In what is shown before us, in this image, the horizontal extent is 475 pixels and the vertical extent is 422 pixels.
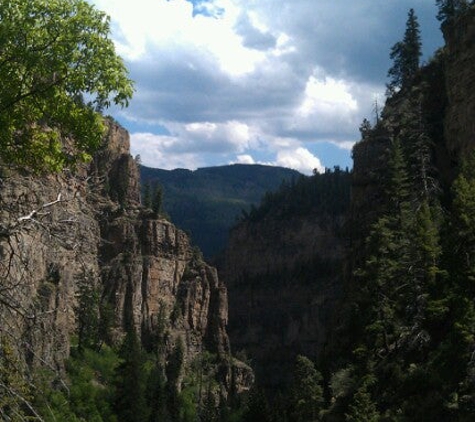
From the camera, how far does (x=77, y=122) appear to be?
11250 mm

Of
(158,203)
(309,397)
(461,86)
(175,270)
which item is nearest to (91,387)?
(309,397)

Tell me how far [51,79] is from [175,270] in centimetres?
11786

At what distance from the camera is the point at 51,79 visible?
10.8 m

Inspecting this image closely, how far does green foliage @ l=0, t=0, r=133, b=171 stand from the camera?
10.2 metres

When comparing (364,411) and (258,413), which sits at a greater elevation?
(364,411)

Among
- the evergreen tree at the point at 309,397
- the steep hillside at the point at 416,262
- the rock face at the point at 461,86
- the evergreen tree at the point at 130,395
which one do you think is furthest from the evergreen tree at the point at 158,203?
the evergreen tree at the point at 309,397

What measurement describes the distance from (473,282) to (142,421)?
42.7 m

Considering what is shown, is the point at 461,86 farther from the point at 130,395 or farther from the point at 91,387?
the point at 91,387

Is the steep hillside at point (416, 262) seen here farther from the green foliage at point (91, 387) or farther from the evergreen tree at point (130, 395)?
the green foliage at point (91, 387)

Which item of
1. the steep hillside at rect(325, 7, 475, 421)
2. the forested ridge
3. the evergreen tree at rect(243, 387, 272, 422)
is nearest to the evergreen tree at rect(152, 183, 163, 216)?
the forested ridge

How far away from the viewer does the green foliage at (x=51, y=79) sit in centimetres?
1022

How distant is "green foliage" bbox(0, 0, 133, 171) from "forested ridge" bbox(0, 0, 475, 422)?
0.09 ft

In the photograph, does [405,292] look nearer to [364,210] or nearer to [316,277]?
[364,210]

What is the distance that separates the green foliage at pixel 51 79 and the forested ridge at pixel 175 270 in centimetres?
3
